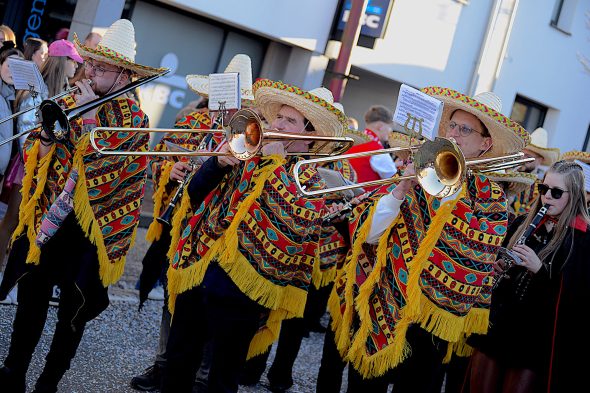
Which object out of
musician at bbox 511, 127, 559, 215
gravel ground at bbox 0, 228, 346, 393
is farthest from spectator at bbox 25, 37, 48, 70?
musician at bbox 511, 127, 559, 215

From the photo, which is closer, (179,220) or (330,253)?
(179,220)

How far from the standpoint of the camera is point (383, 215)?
13.5 feet

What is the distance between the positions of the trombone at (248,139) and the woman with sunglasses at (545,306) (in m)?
1.28

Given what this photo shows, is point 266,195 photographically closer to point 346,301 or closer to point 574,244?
point 346,301

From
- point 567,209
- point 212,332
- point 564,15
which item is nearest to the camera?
point 212,332

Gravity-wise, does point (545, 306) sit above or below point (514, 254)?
below

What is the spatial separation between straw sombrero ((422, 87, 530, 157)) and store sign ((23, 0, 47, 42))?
6.92m

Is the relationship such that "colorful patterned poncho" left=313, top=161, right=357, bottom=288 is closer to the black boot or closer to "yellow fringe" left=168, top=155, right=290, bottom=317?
"yellow fringe" left=168, top=155, right=290, bottom=317

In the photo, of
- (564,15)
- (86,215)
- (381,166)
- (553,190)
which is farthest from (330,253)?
(564,15)

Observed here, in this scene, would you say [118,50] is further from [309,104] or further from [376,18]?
[376,18]

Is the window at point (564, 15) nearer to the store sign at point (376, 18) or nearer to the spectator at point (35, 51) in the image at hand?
the store sign at point (376, 18)

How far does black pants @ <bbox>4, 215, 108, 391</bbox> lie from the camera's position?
430cm

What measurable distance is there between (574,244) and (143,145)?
246 cm

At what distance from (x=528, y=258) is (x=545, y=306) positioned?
12.1 inches
